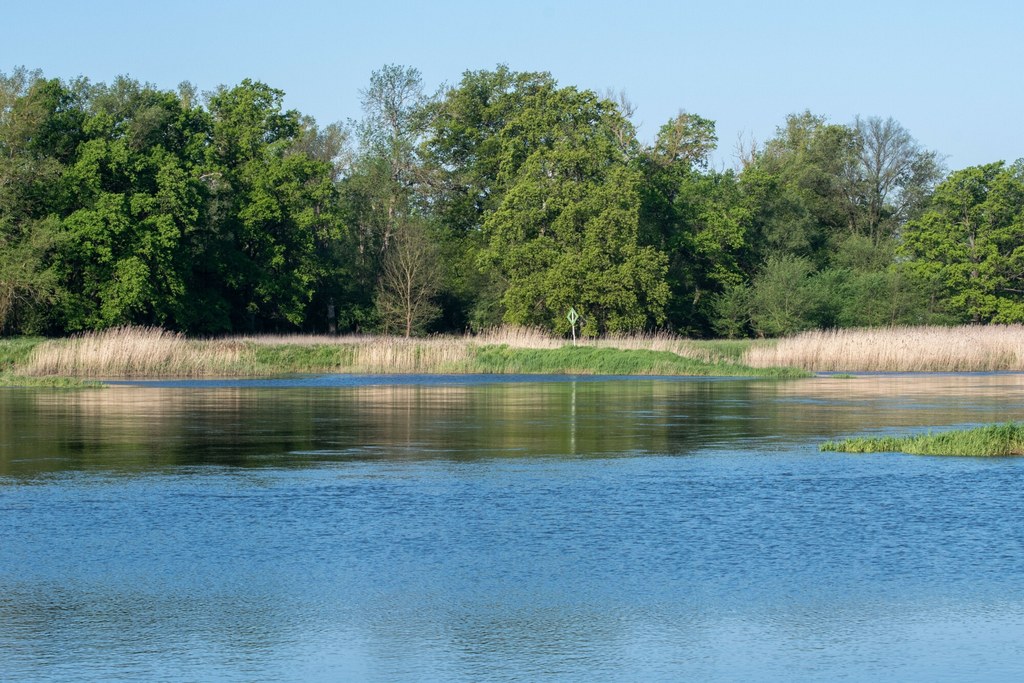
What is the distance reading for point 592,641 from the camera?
8562 millimetres

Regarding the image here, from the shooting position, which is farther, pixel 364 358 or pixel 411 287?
pixel 411 287

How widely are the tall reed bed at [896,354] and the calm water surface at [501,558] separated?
1175 inches

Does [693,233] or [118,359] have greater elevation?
[693,233]

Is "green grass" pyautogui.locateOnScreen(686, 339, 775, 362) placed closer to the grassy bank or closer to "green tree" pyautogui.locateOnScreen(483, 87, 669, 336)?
the grassy bank

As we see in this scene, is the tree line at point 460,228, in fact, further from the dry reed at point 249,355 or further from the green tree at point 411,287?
the dry reed at point 249,355

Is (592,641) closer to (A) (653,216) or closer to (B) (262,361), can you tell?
(B) (262,361)

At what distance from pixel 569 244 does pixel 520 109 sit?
12994 millimetres

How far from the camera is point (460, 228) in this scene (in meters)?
90.8

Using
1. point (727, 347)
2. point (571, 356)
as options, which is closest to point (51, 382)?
point (571, 356)

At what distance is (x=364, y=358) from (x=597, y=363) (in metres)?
9.52

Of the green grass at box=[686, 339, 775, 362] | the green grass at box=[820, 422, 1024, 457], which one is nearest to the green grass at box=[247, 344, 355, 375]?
the green grass at box=[686, 339, 775, 362]

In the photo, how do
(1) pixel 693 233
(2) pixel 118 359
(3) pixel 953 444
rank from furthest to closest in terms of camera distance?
(1) pixel 693 233, (2) pixel 118 359, (3) pixel 953 444

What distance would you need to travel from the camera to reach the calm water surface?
819 centimetres

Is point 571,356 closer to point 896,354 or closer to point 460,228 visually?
point 896,354
